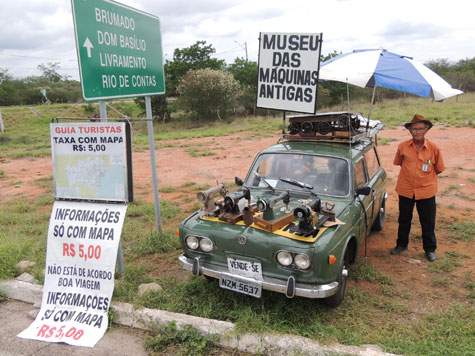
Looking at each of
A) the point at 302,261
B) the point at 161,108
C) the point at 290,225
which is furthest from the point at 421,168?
the point at 161,108

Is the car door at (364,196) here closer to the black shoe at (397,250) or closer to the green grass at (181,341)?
the black shoe at (397,250)

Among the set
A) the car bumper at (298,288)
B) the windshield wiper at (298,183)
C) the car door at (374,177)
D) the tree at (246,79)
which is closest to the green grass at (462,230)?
the car door at (374,177)

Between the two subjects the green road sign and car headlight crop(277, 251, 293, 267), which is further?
the green road sign

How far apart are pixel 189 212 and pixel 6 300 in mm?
3505

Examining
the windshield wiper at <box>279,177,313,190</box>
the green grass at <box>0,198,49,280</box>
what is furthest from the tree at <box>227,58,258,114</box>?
the windshield wiper at <box>279,177,313,190</box>

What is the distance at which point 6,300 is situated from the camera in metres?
4.24

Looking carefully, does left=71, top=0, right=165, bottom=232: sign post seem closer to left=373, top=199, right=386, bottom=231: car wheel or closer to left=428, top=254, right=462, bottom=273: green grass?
left=373, top=199, right=386, bottom=231: car wheel

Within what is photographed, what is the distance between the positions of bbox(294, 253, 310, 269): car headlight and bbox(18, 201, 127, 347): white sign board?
181 centimetres

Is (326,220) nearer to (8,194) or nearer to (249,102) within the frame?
(8,194)

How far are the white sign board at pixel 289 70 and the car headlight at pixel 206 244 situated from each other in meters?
2.51

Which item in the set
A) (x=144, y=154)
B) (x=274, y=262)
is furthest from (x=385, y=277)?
(x=144, y=154)

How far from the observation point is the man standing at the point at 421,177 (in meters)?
4.82

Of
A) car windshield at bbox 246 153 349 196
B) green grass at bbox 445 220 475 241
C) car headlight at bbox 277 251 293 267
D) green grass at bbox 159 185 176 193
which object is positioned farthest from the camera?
green grass at bbox 159 185 176 193

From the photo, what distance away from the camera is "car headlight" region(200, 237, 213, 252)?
3.69m
